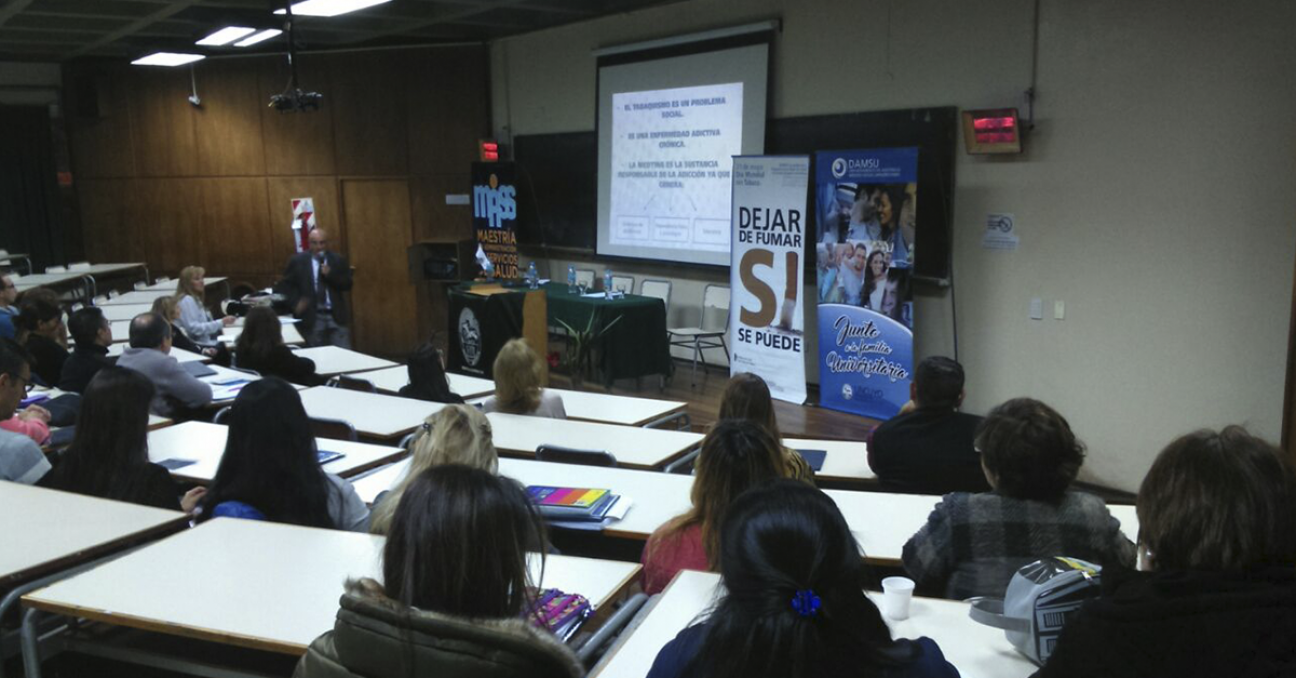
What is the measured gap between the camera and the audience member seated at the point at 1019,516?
81.9 inches

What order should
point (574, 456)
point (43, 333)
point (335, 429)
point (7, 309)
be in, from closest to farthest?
point (574, 456) < point (335, 429) < point (43, 333) < point (7, 309)

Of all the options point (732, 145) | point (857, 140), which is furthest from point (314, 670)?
point (732, 145)

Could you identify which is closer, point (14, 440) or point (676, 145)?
point (14, 440)

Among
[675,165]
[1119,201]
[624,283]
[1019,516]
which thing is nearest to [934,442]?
[1019,516]

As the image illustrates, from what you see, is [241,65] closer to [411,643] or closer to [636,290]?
[636,290]

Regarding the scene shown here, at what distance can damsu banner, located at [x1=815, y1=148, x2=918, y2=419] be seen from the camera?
19.6 ft

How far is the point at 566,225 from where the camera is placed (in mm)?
9352

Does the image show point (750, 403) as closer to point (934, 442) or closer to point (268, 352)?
point (934, 442)

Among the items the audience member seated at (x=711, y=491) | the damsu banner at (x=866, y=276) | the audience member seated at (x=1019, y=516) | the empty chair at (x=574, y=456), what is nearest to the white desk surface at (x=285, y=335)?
the empty chair at (x=574, y=456)

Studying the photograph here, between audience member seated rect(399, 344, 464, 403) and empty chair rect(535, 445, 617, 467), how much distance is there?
4.12 feet

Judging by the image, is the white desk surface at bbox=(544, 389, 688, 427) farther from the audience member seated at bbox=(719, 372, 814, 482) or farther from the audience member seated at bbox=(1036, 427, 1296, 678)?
the audience member seated at bbox=(1036, 427, 1296, 678)

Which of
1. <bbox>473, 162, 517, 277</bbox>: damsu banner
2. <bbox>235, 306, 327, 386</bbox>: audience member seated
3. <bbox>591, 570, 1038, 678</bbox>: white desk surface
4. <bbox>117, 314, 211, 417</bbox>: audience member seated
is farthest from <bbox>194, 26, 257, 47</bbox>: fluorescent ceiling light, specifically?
<bbox>591, 570, 1038, 678</bbox>: white desk surface

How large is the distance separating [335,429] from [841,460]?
6.71ft

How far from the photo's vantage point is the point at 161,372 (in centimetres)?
436
